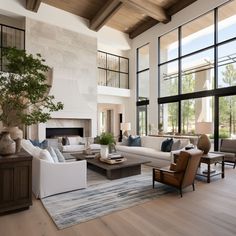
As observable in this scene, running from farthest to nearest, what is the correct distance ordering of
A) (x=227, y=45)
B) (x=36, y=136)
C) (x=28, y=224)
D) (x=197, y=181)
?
(x=36, y=136), (x=227, y=45), (x=197, y=181), (x=28, y=224)

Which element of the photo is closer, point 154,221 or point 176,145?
point 154,221

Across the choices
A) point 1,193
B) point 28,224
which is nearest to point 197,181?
point 28,224

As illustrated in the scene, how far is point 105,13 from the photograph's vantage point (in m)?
8.12

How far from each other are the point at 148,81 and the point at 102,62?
9.08 ft

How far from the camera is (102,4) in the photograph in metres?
8.13

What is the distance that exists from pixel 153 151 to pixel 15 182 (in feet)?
13.4

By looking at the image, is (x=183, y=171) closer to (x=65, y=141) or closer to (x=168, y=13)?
(x=65, y=141)

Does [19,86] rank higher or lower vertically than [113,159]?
higher

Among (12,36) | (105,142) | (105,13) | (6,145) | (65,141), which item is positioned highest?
(105,13)

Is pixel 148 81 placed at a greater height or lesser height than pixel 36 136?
greater

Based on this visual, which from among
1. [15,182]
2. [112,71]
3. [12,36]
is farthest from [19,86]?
[112,71]

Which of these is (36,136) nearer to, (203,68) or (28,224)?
(28,224)

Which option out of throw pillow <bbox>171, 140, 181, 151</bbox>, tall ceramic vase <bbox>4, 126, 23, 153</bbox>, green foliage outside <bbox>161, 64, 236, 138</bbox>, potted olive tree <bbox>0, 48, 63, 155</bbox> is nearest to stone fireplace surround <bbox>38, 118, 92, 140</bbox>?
green foliage outside <bbox>161, 64, 236, 138</bbox>

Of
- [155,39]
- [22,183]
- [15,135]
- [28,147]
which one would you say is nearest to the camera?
[22,183]
